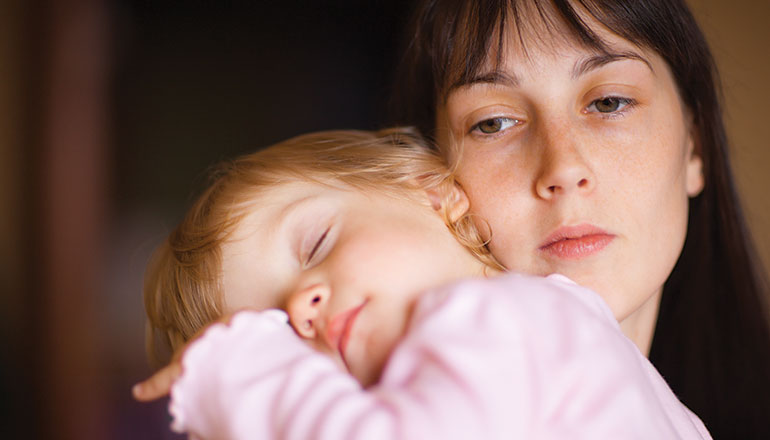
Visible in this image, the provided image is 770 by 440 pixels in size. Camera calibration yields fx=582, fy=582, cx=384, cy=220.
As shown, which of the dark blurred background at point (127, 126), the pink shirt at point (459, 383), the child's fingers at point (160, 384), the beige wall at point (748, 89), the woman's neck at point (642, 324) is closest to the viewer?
the pink shirt at point (459, 383)

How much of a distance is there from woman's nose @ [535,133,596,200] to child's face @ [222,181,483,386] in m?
0.18

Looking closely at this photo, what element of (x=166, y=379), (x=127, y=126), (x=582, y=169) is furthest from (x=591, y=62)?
(x=127, y=126)

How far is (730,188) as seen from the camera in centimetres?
138

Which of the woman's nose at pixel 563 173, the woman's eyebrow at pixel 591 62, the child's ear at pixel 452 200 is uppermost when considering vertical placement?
the woman's eyebrow at pixel 591 62

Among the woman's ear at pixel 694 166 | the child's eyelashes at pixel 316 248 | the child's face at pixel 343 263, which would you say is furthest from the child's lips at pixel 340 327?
the woman's ear at pixel 694 166

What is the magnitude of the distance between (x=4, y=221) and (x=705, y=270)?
96.3 inches

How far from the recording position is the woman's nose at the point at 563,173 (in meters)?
0.97

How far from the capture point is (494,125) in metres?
1.13

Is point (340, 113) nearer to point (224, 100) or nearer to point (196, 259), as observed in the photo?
point (224, 100)

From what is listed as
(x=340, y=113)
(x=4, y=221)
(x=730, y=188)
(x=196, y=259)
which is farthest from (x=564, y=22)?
(x=4, y=221)

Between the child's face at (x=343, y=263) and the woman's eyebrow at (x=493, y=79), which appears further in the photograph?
the woman's eyebrow at (x=493, y=79)

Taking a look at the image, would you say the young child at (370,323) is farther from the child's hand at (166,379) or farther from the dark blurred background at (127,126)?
the dark blurred background at (127,126)

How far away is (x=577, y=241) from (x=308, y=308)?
1.61 feet

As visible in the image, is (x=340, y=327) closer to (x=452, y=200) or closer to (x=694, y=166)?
(x=452, y=200)
